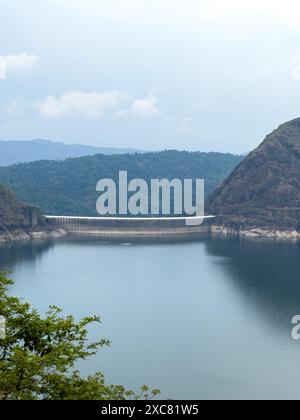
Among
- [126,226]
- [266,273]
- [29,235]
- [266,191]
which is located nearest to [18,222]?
[29,235]

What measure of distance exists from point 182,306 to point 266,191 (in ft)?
219

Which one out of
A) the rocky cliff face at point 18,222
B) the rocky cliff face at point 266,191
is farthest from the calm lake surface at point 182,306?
the rocky cliff face at point 266,191

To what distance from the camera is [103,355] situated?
35094mm

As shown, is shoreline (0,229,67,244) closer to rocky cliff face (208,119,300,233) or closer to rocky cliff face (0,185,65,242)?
rocky cliff face (0,185,65,242)

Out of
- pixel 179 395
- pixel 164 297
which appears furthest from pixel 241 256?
pixel 179 395

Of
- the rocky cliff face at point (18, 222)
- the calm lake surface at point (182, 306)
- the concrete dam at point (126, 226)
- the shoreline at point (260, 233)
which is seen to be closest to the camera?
the calm lake surface at point (182, 306)

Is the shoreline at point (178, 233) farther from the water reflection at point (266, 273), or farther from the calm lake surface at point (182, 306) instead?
the calm lake surface at point (182, 306)

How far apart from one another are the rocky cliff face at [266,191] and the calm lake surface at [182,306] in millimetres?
16952

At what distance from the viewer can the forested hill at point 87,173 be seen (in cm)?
13234

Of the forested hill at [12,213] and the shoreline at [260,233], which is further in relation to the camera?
the shoreline at [260,233]

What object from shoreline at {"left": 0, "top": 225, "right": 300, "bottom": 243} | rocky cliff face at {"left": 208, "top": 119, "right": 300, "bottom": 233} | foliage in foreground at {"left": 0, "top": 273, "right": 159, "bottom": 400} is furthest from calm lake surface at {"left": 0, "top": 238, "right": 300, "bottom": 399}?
rocky cliff face at {"left": 208, "top": 119, "right": 300, "bottom": 233}

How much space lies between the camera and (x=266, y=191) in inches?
4432

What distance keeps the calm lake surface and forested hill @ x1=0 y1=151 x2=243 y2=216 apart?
42.4 m

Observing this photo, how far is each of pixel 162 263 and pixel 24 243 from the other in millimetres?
27123
